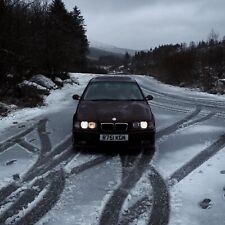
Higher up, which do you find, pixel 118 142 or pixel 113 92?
pixel 113 92

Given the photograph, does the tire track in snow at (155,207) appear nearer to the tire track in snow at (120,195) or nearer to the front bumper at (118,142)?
the tire track in snow at (120,195)

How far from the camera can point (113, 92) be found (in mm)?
10078

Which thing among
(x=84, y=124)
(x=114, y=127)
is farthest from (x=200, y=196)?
(x=84, y=124)

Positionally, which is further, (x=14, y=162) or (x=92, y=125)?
(x=92, y=125)

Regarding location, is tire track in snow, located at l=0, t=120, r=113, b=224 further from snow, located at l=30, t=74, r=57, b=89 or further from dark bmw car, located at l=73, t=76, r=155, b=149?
snow, located at l=30, t=74, r=57, b=89

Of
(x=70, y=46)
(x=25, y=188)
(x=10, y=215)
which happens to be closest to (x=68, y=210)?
(x=10, y=215)

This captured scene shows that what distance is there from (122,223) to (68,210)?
0.78 meters

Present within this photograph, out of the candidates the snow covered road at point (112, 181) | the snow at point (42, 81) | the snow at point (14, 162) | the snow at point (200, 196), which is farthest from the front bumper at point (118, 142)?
the snow at point (42, 81)

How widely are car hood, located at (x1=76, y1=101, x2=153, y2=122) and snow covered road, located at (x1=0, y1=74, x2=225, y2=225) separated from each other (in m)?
0.71

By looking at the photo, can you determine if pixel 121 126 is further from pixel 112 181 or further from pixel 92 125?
pixel 112 181

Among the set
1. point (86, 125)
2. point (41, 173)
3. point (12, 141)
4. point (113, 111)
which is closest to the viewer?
point (41, 173)

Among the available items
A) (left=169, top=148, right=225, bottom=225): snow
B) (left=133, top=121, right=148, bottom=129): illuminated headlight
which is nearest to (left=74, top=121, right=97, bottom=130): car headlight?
(left=133, top=121, right=148, bottom=129): illuminated headlight

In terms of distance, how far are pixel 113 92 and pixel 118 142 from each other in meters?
2.03

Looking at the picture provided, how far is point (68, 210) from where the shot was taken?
18.1ft
